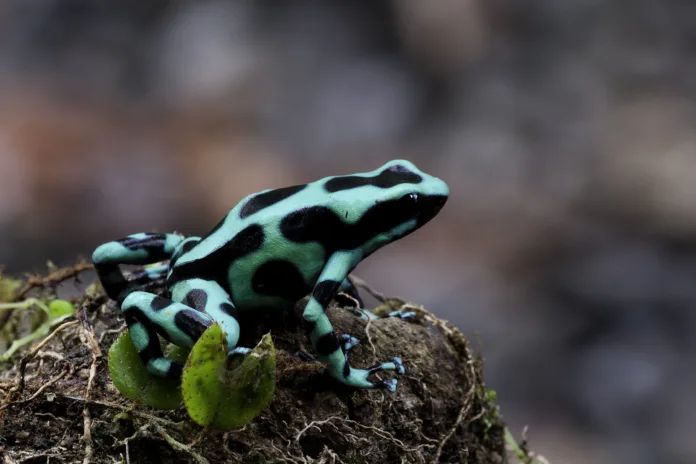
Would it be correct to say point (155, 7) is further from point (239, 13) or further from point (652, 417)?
point (652, 417)

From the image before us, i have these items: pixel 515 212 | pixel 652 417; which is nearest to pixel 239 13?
pixel 515 212

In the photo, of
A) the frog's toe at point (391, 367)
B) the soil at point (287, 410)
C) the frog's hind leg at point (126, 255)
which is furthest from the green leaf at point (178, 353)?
the frog's toe at point (391, 367)

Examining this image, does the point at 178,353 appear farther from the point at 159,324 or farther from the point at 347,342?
the point at 347,342

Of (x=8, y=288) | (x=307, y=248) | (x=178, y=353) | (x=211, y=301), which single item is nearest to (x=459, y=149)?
(x=8, y=288)

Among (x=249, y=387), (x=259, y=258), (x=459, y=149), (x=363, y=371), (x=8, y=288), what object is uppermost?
(x=459, y=149)

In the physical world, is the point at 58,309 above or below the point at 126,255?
below

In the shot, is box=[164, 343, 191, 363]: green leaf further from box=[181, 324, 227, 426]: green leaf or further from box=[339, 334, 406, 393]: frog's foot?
box=[339, 334, 406, 393]: frog's foot

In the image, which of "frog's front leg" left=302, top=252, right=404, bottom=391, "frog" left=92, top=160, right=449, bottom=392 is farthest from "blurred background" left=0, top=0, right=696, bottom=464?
"frog" left=92, top=160, right=449, bottom=392
